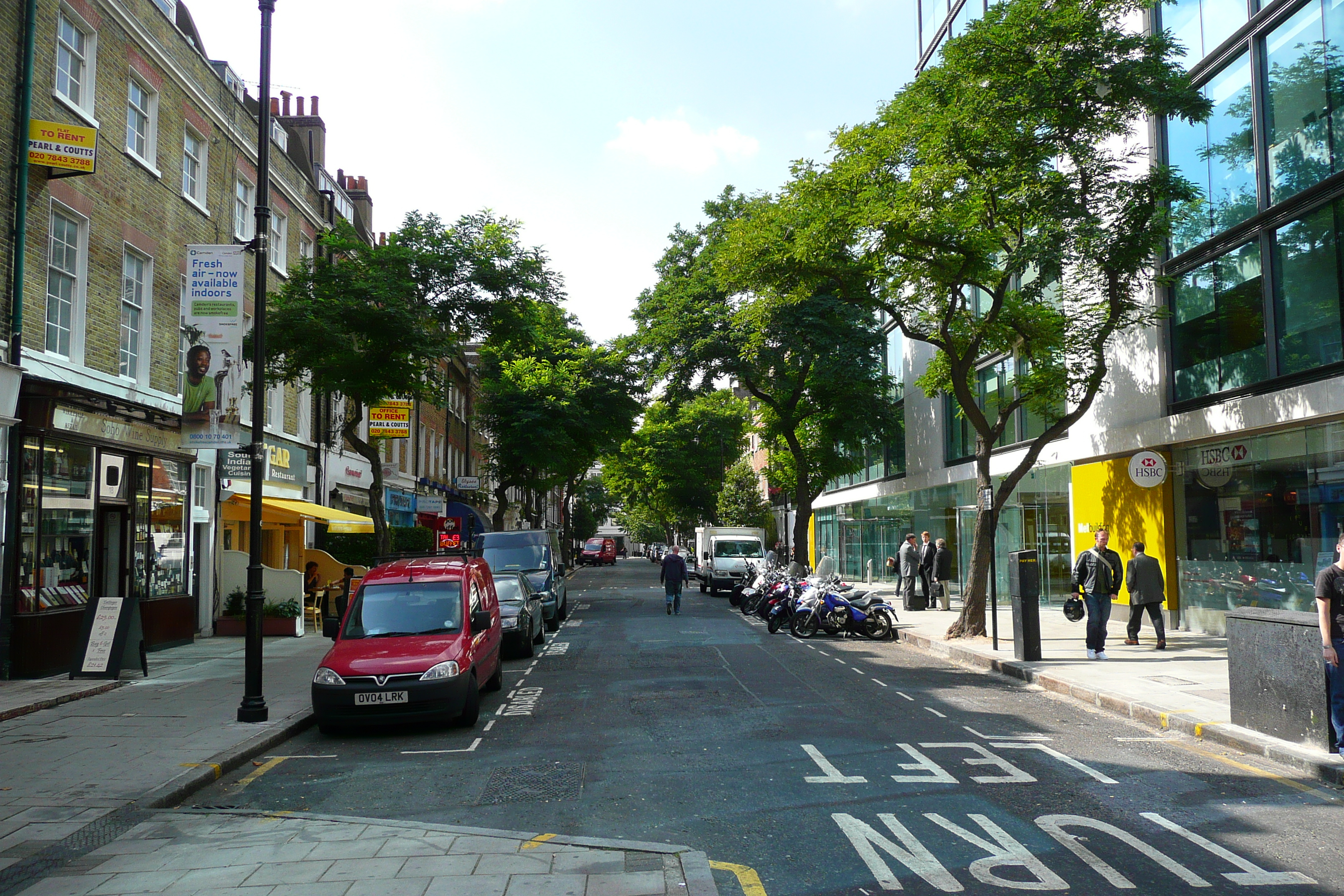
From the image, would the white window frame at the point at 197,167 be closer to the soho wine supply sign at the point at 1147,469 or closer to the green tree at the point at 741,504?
the soho wine supply sign at the point at 1147,469

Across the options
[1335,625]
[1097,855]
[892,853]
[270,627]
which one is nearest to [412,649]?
[892,853]

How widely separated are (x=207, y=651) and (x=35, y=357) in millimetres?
5898

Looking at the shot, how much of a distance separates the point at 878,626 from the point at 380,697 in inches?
463

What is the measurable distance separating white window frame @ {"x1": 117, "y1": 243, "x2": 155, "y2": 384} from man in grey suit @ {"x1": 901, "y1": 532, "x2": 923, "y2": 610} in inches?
708

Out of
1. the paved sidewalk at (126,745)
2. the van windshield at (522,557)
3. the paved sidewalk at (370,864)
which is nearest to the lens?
the paved sidewalk at (370,864)

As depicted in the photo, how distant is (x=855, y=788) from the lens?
738cm

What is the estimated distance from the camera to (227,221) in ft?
68.5

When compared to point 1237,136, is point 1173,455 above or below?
below

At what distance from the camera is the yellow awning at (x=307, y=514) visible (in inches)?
811

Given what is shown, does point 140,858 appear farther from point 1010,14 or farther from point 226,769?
point 1010,14

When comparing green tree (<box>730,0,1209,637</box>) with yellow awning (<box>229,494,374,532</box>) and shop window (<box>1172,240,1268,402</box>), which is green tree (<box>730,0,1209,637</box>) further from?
yellow awning (<box>229,494,374,532</box>)

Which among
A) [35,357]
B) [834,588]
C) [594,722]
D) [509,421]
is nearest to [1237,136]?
[834,588]

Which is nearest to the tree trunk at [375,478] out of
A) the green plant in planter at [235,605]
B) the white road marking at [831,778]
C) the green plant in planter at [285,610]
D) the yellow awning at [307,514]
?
the green plant in planter at [285,610]

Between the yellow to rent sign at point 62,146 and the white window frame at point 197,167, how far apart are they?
15.9 ft
